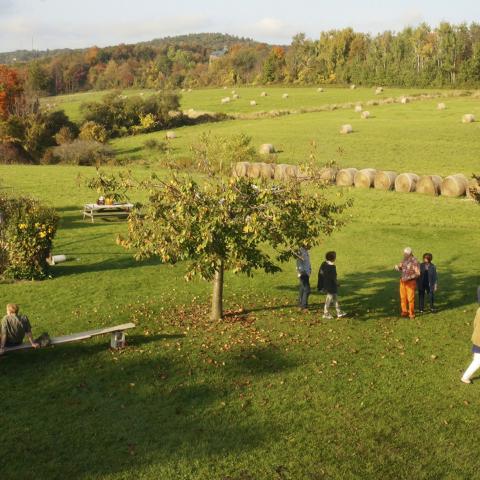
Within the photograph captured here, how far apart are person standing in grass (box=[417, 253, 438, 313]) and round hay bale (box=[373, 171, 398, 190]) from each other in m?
18.6

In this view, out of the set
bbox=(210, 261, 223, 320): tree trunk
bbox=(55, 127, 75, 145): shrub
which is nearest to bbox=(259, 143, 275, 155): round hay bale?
bbox=(55, 127, 75, 145): shrub

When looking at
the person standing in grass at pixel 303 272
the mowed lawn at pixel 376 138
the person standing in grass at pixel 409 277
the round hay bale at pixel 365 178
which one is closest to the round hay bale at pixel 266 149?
the mowed lawn at pixel 376 138

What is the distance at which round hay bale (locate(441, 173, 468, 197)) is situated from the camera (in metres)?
31.1

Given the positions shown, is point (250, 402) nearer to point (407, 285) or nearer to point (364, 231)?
point (407, 285)

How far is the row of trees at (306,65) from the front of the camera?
9500cm

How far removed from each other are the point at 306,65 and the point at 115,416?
11619cm

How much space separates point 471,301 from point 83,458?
11980mm

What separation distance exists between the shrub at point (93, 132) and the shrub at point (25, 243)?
1833 inches

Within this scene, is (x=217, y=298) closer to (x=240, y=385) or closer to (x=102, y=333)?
(x=102, y=333)

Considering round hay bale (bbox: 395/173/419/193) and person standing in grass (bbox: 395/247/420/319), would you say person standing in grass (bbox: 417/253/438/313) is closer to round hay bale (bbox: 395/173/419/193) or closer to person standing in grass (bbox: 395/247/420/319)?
person standing in grass (bbox: 395/247/420/319)

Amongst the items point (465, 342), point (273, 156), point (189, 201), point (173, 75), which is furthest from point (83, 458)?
point (173, 75)

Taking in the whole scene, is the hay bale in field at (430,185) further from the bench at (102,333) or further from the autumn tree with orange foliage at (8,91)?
the autumn tree with orange foliage at (8,91)

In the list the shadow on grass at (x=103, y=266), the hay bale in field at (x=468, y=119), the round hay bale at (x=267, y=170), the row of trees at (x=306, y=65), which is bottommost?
the shadow on grass at (x=103, y=266)

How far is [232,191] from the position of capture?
12930mm
